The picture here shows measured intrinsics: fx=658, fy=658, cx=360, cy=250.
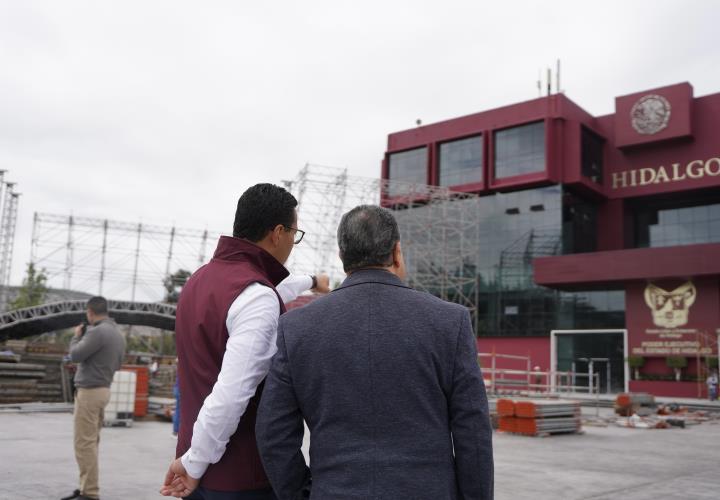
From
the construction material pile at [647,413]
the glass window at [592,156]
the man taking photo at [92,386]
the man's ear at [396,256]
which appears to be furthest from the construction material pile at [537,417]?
the glass window at [592,156]

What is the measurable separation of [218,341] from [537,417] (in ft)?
36.9

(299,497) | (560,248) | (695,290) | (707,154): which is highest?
(707,154)

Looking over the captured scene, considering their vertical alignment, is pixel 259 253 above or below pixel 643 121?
below

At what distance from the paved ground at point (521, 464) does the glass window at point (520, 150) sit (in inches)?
901

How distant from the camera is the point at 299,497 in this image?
211 cm

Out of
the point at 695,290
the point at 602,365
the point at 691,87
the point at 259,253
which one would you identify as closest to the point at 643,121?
the point at 691,87

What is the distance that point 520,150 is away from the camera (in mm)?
34781

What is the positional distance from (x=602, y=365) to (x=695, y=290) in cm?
554

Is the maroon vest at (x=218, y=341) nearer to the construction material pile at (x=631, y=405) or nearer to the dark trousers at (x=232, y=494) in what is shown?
the dark trousers at (x=232, y=494)

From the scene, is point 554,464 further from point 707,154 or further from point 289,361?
point 707,154

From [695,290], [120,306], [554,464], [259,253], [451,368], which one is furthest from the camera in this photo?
[120,306]

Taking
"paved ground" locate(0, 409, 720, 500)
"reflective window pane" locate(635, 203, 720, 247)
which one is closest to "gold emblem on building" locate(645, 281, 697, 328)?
"reflective window pane" locate(635, 203, 720, 247)

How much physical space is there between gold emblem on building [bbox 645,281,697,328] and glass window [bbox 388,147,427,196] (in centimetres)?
1408

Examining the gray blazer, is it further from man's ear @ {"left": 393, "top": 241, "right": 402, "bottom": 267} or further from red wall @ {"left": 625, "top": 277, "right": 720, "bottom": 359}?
red wall @ {"left": 625, "top": 277, "right": 720, "bottom": 359}
